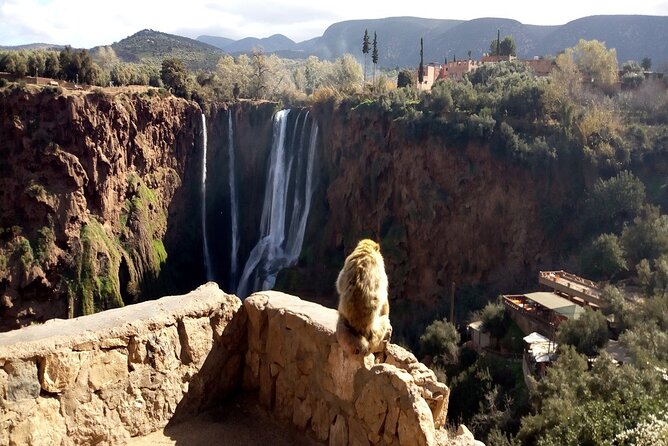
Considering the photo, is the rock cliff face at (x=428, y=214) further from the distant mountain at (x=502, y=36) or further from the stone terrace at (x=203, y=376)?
the distant mountain at (x=502, y=36)

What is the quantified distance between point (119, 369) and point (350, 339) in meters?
2.15

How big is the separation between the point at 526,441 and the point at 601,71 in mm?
26589

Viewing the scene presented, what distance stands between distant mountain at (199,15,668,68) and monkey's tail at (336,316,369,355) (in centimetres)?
5757

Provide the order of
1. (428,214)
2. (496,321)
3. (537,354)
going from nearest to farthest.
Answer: (537,354) < (496,321) < (428,214)

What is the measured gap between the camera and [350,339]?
4.58m

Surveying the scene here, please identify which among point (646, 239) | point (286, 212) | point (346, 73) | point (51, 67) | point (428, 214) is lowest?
point (286, 212)

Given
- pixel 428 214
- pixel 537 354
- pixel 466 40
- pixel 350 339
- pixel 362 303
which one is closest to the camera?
pixel 362 303

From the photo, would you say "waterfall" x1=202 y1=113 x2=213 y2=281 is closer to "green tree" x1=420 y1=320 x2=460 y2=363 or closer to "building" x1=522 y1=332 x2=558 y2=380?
"green tree" x1=420 y1=320 x2=460 y2=363

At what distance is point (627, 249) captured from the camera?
2028 cm

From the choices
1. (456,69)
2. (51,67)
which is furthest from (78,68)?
(456,69)

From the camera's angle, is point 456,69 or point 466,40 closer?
point 456,69

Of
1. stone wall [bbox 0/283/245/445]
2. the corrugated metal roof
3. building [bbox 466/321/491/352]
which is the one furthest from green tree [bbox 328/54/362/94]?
stone wall [bbox 0/283/245/445]

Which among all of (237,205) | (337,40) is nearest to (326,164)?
(237,205)

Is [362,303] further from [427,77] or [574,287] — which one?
[427,77]
